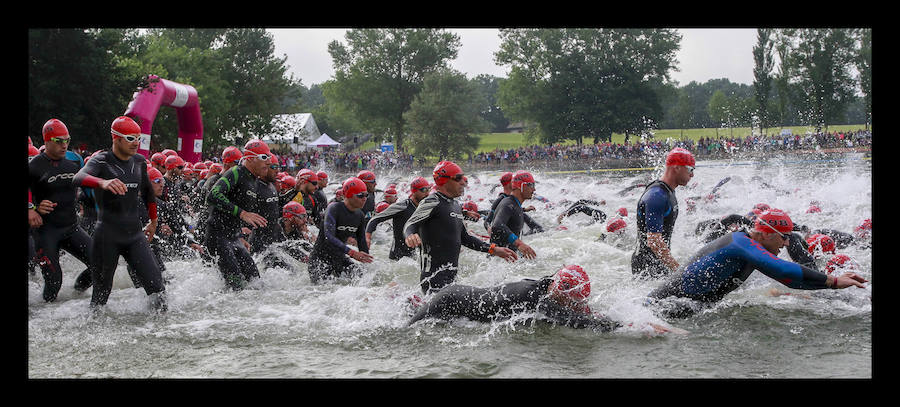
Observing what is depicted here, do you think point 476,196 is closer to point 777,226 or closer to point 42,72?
point 42,72

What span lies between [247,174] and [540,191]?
17621mm

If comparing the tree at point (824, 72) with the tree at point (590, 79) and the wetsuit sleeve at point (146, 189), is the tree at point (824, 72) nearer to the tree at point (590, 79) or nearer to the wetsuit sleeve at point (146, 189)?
the tree at point (590, 79)

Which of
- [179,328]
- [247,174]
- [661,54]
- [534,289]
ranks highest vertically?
[661,54]

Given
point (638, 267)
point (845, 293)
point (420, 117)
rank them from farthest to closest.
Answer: point (420, 117)
point (845, 293)
point (638, 267)

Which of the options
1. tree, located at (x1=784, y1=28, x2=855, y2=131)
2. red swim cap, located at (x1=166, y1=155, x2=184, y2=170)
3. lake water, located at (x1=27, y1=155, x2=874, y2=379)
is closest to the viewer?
lake water, located at (x1=27, y1=155, x2=874, y2=379)

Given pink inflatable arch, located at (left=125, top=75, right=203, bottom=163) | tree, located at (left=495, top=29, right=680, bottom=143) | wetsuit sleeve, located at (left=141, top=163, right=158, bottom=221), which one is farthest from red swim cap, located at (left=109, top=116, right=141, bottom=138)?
tree, located at (left=495, top=29, right=680, bottom=143)

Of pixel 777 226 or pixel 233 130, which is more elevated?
pixel 233 130

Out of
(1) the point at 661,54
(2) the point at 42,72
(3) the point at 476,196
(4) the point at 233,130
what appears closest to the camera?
(2) the point at 42,72

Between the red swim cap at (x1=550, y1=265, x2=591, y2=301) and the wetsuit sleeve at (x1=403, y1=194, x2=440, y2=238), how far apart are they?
1197 millimetres

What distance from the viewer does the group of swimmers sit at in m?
5.69

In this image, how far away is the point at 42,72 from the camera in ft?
71.9

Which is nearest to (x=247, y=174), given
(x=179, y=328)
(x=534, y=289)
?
(x=179, y=328)

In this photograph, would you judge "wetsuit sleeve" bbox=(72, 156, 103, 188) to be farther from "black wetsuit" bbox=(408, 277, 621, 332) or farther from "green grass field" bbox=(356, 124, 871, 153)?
"green grass field" bbox=(356, 124, 871, 153)

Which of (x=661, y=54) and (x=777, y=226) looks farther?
(x=661, y=54)
